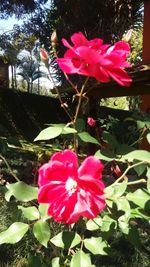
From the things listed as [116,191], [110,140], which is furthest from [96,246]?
[110,140]

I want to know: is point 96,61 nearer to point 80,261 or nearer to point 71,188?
point 71,188

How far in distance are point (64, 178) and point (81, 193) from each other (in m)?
0.05

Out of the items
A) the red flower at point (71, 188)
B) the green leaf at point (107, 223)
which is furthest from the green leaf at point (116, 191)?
the red flower at point (71, 188)

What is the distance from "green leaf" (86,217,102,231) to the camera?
1246 millimetres

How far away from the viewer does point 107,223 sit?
1212 millimetres

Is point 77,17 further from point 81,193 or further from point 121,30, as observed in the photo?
point 81,193

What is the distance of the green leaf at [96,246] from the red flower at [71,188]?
30cm

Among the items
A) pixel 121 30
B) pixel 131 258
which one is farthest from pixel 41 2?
pixel 131 258

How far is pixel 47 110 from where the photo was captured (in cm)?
1403

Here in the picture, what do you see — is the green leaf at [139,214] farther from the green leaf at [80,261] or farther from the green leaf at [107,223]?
the green leaf at [80,261]

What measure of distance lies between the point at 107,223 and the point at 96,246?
64mm

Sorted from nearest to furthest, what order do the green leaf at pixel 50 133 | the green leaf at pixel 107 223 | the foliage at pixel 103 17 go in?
the green leaf at pixel 50 133 < the green leaf at pixel 107 223 < the foliage at pixel 103 17

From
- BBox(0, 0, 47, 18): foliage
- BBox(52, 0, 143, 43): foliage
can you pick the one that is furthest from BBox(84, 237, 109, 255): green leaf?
BBox(0, 0, 47, 18): foliage

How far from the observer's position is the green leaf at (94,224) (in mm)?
1246
